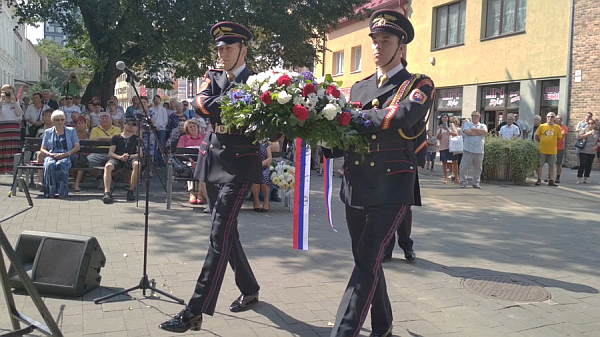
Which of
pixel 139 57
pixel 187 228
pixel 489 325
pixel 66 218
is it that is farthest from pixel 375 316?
pixel 139 57

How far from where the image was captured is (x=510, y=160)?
590 inches

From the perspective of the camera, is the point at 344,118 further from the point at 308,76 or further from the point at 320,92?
the point at 308,76

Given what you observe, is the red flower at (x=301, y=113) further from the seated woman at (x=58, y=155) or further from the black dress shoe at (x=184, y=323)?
the seated woman at (x=58, y=155)

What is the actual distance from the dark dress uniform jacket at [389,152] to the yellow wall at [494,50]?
18755mm

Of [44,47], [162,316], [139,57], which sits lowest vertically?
[162,316]

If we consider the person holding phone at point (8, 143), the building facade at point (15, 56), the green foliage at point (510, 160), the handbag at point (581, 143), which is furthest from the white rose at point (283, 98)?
the building facade at point (15, 56)

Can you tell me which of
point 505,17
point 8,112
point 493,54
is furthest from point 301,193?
point 505,17

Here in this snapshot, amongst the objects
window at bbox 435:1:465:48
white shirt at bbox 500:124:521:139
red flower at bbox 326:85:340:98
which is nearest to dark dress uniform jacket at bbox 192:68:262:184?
red flower at bbox 326:85:340:98

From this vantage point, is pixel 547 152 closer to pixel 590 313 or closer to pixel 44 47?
pixel 590 313

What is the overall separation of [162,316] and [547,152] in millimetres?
13210

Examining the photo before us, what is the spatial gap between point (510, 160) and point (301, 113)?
42.0 ft

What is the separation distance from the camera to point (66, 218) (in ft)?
27.1

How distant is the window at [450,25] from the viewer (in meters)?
25.0

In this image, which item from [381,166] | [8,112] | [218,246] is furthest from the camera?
[8,112]
